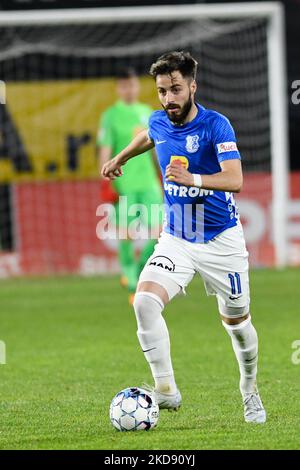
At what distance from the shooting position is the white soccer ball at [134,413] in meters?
6.34

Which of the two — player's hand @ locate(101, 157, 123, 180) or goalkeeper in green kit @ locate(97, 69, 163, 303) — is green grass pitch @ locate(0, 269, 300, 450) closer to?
goalkeeper in green kit @ locate(97, 69, 163, 303)

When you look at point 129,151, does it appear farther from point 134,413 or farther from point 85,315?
point 85,315

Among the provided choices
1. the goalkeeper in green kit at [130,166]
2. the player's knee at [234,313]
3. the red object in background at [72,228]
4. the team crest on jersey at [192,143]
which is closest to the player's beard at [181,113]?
the team crest on jersey at [192,143]

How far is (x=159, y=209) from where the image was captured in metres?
13.2

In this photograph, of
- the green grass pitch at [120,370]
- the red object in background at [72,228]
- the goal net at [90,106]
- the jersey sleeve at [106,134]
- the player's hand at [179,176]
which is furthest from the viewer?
the red object in background at [72,228]

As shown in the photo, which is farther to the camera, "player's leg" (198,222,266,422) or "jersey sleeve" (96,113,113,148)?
"jersey sleeve" (96,113,113,148)

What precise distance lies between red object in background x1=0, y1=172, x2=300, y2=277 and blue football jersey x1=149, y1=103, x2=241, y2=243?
36.5ft

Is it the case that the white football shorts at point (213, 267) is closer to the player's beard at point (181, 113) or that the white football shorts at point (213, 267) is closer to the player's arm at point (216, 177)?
the player's arm at point (216, 177)

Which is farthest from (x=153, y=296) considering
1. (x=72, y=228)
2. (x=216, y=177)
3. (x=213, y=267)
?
(x=72, y=228)

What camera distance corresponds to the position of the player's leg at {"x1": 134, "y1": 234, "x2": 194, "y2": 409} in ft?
21.2

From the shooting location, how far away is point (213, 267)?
671 centimetres

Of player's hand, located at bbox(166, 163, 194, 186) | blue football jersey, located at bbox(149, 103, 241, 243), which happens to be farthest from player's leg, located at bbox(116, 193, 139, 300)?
player's hand, located at bbox(166, 163, 194, 186)
